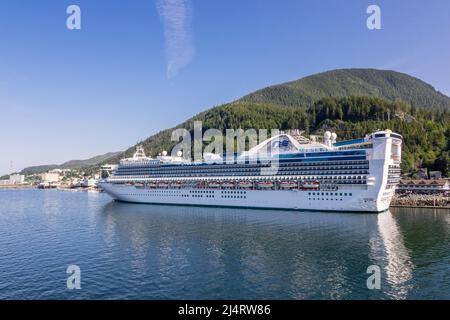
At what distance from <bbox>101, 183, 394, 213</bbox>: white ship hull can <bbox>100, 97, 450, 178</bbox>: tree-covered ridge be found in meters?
37.9

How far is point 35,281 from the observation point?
70.1ft

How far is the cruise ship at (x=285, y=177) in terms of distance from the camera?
46.7 m

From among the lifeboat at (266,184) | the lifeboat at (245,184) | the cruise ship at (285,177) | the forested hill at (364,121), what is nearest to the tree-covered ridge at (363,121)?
the forested hill at (364,121)

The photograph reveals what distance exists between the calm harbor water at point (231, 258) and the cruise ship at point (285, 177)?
485 cm

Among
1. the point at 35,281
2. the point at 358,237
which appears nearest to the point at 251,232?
the point at 358,237

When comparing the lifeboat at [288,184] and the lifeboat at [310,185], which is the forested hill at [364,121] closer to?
the lifeboat at [310,185]

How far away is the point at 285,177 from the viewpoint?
2072 inches

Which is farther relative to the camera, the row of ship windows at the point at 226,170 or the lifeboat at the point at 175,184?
the lifeboat at the point at 175,184

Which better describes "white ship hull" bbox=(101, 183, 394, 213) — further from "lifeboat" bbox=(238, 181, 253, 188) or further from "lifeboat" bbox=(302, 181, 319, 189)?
"lifeboat" bbox=(238, 181, 253, 188)

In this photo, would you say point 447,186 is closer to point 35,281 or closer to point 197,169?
point 197,169

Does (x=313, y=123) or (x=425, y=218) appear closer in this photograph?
(x=425, y=218)

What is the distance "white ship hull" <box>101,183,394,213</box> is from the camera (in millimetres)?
46344

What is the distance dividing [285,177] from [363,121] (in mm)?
68681
